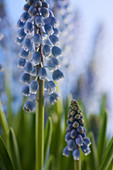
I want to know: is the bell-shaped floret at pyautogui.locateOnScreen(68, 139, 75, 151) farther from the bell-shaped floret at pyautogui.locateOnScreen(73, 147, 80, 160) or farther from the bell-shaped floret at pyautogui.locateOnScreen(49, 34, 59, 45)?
A: the bell-shaped floret at pyautogui.locateOnScreen(49, 34, 59, 45)

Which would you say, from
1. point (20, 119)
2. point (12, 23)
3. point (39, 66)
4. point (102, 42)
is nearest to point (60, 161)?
point (20, 119)

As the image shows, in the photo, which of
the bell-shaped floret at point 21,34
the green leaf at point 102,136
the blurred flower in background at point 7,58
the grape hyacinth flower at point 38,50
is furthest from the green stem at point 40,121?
the blurred flower in background at point 7,58

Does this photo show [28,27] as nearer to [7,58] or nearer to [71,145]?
[71,145]

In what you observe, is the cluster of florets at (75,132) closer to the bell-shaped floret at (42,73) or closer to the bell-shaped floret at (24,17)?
the bell-shaped floret at (42,73)

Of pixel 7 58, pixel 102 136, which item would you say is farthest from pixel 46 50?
pixel 7 58

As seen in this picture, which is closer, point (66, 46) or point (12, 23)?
point (66, 46)

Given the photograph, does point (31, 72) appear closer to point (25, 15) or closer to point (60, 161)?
point (25, 15)

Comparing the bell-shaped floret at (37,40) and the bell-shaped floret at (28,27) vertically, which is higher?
the bell-shaped floret at (28,27)

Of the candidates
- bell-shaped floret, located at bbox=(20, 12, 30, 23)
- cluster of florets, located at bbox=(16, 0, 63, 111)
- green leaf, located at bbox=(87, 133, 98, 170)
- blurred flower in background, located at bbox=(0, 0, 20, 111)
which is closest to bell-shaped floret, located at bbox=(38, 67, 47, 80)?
cluster of florets, located at bbox=(16, 0, 63, 111)
